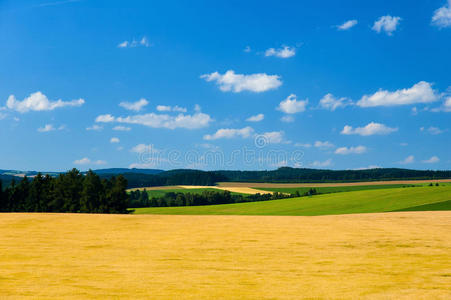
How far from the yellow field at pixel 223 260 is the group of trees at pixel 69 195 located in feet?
123

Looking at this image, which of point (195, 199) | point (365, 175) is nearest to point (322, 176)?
point (365, 175)

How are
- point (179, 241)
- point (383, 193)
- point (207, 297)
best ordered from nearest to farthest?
point (207, 297)
point (179, 241)
point (383, 193)

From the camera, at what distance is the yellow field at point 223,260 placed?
1198 cm

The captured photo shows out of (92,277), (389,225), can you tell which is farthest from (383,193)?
(92,277)

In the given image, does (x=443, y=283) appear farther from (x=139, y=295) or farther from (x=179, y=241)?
(x=179, y=241)

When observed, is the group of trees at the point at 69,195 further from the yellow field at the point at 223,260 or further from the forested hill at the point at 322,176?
the forested hill at the point at 322,176

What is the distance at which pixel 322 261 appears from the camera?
16281 millimetres

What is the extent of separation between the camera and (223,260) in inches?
645

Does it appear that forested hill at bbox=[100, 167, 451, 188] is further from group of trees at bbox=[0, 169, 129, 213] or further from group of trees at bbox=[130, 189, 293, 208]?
group of trees at bbox=[0, 169, 129, 213]

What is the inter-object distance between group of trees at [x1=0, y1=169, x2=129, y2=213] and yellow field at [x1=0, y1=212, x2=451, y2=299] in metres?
37.6

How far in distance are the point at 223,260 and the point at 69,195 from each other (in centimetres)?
5627

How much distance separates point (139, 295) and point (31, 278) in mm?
4286

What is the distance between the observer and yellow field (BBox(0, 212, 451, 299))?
1198 cm

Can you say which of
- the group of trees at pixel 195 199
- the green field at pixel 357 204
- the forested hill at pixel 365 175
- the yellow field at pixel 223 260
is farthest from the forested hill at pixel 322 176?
the yellow field at pixel 223 260
